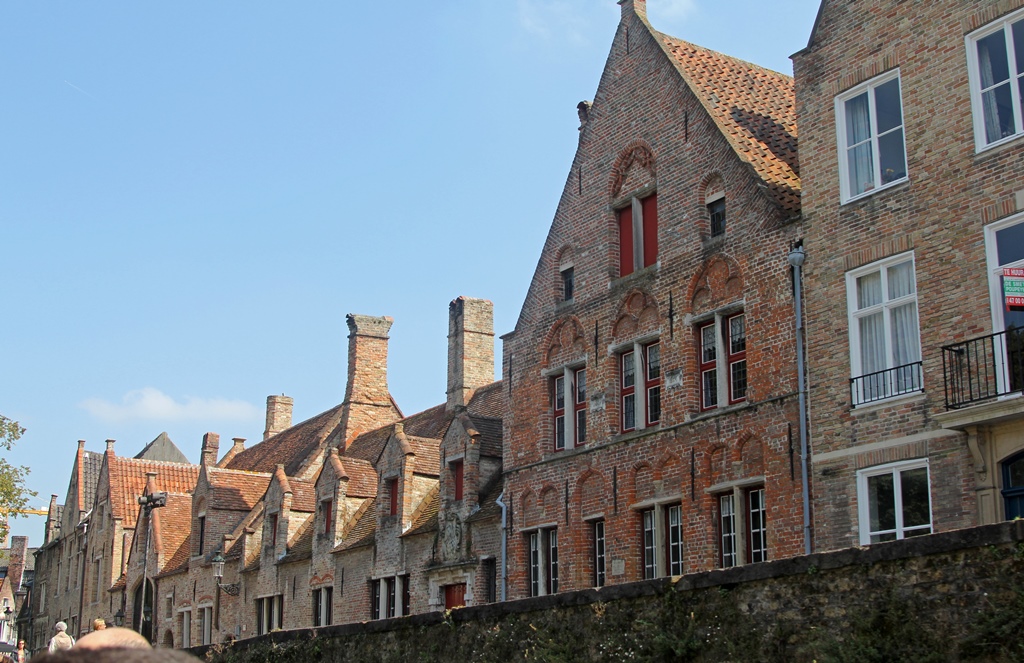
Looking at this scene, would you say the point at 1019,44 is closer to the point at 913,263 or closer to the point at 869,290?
the point at 913,263

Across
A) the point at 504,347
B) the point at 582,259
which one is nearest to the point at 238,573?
the point at 504,347

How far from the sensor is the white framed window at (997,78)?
17141mm

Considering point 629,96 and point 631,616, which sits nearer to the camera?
point 631,616

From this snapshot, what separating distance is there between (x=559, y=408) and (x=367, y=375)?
18.7 m

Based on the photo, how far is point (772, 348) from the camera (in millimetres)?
20672

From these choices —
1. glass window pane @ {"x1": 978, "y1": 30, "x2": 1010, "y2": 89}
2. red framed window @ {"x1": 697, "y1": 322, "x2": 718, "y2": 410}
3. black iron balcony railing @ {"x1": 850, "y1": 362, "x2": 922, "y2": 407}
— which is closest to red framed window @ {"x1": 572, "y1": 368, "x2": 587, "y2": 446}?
red framed window @ {"x1": 697, "y1": 322, "x2": 718, "y2": 410}

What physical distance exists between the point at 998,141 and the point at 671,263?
282 inches

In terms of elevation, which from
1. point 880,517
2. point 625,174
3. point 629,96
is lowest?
point 880,517

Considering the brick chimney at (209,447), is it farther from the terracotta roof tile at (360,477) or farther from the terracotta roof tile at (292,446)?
the terracotta roof tile at (360,477)

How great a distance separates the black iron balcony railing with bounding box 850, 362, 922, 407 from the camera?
701 inches

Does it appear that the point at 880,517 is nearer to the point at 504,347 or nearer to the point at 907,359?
the point at 907,359

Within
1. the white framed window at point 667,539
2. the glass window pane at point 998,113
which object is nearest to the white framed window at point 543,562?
the white framed window at point 667,539

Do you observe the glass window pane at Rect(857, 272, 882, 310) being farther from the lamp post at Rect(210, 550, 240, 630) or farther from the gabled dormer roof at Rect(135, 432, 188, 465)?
the gabled dormer roof at Rect(135, 432, 188, 465)

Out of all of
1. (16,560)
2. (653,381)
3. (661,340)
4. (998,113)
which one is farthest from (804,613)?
(16,560)
